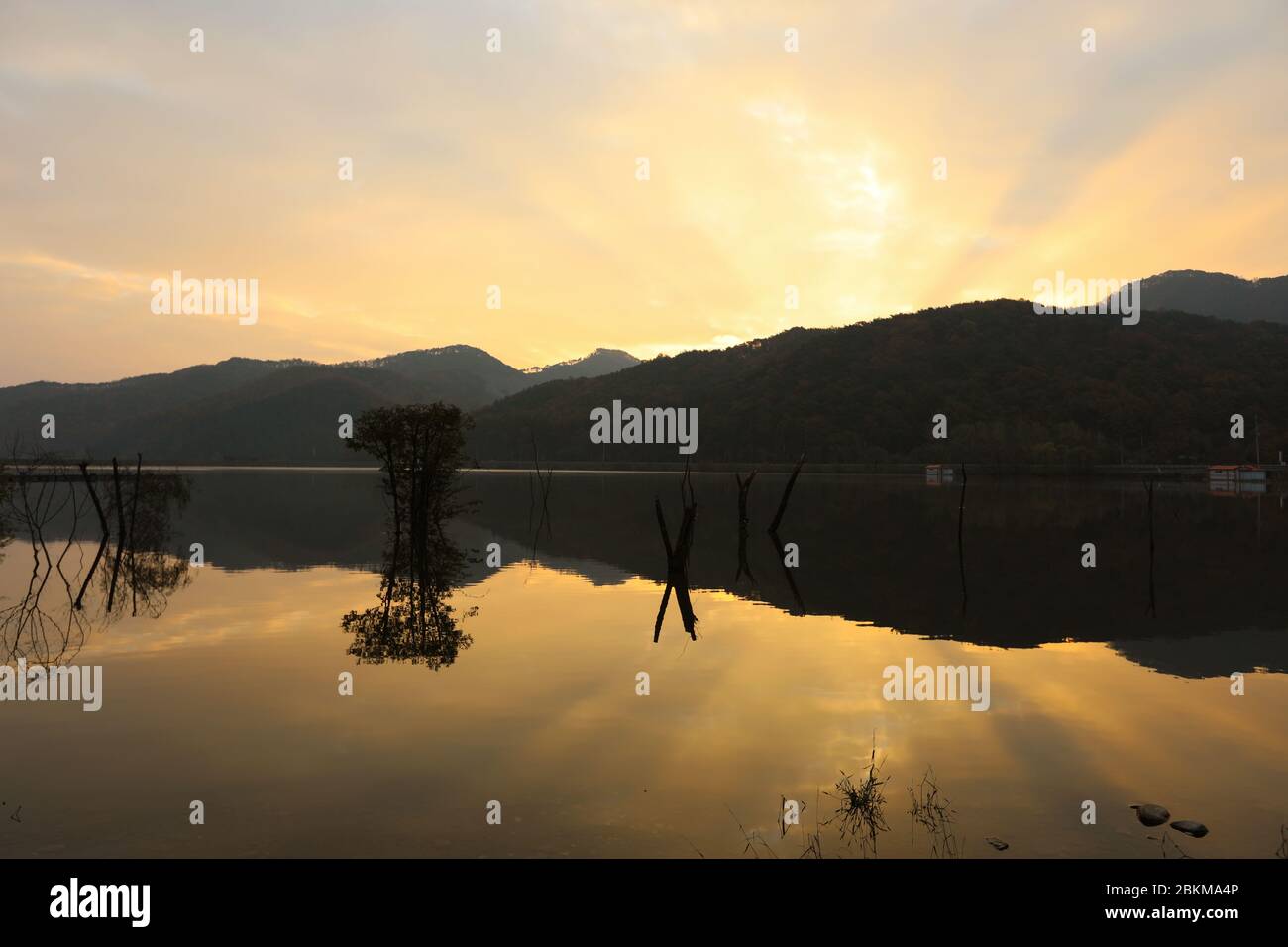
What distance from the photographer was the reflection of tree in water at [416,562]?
17.0 metres

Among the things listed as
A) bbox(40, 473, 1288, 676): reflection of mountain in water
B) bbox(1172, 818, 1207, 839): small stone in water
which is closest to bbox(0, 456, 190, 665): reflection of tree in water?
bbox(40, 473, 1288, 676): reflection of mountain in water

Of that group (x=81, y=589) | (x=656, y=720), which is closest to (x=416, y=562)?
(x=81, y=589)

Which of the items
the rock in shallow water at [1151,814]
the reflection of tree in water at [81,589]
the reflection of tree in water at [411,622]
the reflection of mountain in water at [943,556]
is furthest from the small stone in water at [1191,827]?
the reflection of tree in water at [81,589]

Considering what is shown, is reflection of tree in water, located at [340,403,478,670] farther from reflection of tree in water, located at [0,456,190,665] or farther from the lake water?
reflection of tree in water, located at [0,456,190,665]

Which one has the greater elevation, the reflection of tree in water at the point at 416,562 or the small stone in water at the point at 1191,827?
the reflection of tree in water at the point at 416,562

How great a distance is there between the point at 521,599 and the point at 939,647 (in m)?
10.9

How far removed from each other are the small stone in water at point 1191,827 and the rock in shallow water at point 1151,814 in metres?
0.13

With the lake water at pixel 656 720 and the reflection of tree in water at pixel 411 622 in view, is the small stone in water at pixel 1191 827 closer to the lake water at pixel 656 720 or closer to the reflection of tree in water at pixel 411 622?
the lake water at pixel 656 720

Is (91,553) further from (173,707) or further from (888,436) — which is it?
(888,436)

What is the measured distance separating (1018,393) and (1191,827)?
16345 cm

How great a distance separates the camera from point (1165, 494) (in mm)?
78375

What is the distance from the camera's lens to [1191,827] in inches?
328

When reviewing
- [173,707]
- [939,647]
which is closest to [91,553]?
[173,707]

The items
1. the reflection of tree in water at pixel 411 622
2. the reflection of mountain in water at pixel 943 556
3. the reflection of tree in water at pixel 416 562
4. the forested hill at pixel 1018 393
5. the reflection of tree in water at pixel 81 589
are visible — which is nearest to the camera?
the reflection of tree in water at pixel 411 622
